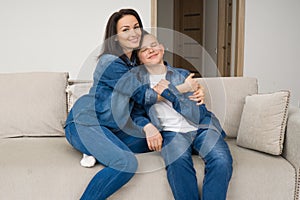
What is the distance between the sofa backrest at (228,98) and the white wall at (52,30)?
214cm

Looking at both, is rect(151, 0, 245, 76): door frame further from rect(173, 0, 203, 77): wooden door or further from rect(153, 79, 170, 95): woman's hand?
rect(153, 79, 170, 95): woman's hand

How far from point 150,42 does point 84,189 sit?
748 mm

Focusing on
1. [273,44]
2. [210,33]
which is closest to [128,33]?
[273,44]

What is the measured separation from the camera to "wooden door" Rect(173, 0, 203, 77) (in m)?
6.88

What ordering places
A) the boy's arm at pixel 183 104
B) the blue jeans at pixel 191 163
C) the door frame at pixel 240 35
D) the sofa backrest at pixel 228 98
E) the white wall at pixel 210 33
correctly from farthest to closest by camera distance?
the white wall at pixel 210 33
the door frame at pixel 240 35
the sofa backrest at pixel 228 98
the boy's arm at pixel 183 104
the blue jeans at pixel 191 163

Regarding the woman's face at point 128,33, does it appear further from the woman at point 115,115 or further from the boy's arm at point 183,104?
the boy's arm at point 183,104

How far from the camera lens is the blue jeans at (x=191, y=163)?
64.5 inches

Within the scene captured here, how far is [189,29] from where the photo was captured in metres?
7.27

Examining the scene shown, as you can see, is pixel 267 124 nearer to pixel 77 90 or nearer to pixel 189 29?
pixel 77 90

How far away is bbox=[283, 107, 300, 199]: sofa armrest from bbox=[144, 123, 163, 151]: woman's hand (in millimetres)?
616

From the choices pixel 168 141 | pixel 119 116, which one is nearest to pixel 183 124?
pixel 168 141

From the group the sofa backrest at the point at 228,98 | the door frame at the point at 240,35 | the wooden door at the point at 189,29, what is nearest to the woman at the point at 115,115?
the sofa backrest at the point at 228,98

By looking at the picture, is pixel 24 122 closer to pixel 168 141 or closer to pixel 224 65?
pixel 168 141

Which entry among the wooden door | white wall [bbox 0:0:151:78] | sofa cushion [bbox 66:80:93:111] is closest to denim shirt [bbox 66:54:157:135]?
sofa cushion [bbox 66:80:93:111]
